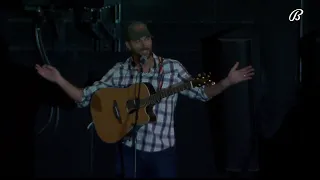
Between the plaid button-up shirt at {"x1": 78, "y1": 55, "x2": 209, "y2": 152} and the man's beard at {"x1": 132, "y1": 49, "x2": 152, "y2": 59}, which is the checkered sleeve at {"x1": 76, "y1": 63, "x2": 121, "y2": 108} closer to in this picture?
the plaid button-up shirt at {"x1": 78, "y1": 55, "x2": 209, "y2": 152}

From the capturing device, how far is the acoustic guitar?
13.8 ft

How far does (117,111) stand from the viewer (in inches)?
174

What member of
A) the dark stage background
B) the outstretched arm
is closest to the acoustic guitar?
the outstretched arm

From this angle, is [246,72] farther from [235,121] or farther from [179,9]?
[179,9]

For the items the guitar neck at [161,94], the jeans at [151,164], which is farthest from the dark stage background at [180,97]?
the jeans at [151,164]

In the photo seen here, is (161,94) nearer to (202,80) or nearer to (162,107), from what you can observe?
(162,107)

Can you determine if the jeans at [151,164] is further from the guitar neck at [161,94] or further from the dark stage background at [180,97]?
the dark stage background at [180,97]

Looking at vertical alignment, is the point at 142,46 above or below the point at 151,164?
above

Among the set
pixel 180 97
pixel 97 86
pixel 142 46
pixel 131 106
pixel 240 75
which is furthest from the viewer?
pixel 180 97

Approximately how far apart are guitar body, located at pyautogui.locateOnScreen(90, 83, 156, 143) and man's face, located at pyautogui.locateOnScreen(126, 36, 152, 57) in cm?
22

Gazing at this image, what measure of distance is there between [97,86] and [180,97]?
0.74 metres

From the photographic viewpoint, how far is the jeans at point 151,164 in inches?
161

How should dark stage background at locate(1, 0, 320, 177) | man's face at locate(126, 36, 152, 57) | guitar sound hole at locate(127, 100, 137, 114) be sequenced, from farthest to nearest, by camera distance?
dark stage background at locate(1, 0, 320, 177)
guitar sound hole at locate(127, 100, 137, 114)
man's face at locate(126, 36, 152, 57)

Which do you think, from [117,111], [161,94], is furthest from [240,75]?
[117,111]
